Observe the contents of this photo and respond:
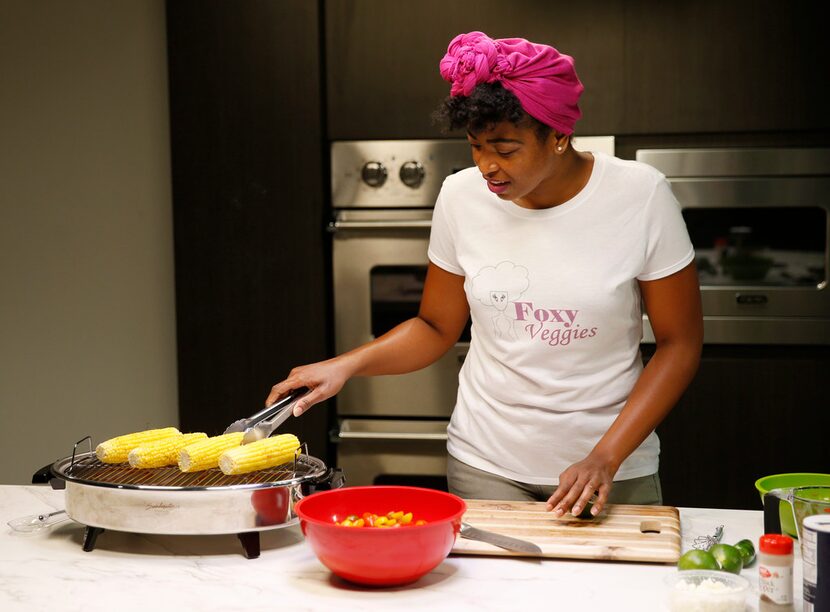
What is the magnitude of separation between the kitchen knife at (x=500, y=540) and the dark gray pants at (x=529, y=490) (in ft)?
1.15

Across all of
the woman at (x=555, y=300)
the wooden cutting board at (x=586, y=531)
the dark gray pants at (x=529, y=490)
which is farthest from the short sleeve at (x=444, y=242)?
the wooden cutting board at (x=586, y=531)

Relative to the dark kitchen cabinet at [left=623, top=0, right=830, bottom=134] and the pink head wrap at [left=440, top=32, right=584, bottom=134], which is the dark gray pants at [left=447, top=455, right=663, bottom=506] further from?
the dark kitchen cabinet at [left=623, top=0, right=830, bottom=134]

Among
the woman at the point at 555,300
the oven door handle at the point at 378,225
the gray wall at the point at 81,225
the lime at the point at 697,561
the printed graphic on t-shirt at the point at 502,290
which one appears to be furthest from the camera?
the gray wall at the point at 81,225

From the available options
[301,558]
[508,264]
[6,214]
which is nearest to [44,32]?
[6,214]

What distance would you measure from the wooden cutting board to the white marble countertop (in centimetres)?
2

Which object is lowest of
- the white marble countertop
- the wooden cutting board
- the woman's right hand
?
the white marble countertop

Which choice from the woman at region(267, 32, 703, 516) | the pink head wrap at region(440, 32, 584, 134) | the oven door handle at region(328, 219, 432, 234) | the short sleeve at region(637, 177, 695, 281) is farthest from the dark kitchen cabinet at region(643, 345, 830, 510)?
the pink head wrap at region(440, 32, 584, 134)

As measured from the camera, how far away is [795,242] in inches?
119

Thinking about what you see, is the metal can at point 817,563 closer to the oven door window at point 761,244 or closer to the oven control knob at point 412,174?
the oven door window at point 761,244

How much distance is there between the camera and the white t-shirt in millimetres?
1896

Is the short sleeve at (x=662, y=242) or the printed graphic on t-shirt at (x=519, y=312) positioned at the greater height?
the short sleeve at (x=662, y=242)

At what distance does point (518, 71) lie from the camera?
1.76m

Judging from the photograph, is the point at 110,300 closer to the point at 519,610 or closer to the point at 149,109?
the point at 149,109

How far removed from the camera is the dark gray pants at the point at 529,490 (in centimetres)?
195
